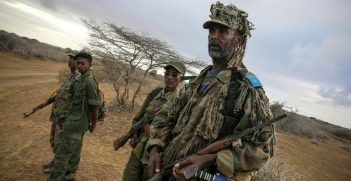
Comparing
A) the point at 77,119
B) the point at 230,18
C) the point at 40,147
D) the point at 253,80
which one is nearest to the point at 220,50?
the point at 230,18

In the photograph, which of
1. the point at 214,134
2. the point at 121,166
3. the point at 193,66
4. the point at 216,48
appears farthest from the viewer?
the point at 193,66

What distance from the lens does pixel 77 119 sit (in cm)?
463

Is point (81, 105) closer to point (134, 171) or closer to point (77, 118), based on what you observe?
point (77, 118)

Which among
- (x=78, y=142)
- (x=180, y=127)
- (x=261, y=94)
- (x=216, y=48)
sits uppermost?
(x=216, y=48)

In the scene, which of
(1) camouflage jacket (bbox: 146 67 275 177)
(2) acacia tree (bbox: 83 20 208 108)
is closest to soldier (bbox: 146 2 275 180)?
(1) camouflage jacket (bbox: 146 67 275 177)

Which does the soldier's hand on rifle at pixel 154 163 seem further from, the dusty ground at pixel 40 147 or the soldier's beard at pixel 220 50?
the dusty ground at pixel 40 147

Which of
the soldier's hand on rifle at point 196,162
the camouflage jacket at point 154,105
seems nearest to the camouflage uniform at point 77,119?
the camouflage jacket at point 154,105

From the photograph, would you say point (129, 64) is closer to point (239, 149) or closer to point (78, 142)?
point (78, 142)

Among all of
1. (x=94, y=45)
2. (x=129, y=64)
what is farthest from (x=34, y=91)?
(x=129, y=64)

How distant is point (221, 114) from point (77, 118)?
315 cm

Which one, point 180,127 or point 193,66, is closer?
point 180,127

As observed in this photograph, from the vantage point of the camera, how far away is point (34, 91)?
1359cm

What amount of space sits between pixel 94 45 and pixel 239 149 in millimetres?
11115

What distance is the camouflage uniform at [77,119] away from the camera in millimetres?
4500
